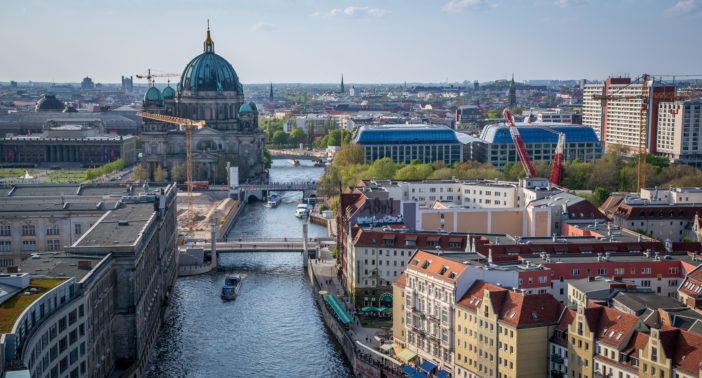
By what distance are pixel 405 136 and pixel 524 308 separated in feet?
328

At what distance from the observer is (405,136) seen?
140875 mm

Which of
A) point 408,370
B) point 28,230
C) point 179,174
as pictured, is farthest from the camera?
point 179,174

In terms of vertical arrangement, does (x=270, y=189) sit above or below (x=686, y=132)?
below

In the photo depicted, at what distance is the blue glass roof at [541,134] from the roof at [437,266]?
284 feet

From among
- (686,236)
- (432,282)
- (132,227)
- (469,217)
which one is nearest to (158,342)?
(132,227)

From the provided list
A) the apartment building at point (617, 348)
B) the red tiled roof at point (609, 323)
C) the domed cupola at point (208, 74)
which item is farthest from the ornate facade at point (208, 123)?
the red tiled roof at point (609, 323)

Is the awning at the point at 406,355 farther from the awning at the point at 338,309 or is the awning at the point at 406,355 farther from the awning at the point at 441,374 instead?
the awning at the point at 338,309

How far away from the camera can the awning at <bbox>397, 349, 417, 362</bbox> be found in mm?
49156

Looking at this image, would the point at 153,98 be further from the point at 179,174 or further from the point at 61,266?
the point at 61,266

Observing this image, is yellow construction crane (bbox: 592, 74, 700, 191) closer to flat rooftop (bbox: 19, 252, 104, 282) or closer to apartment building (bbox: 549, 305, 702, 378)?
apartment building (bbox: 549, 305, 702, 378)

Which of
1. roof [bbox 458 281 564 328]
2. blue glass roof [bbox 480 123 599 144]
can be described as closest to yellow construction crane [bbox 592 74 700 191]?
blue glass roof [bbox 480 123 599 144]

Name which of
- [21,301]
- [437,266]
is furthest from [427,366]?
[21,301]

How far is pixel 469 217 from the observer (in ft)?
226

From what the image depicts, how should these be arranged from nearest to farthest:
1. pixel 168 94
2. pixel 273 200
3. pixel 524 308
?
pixel 524 308 < pixel 273 200 < pixel 168 94
